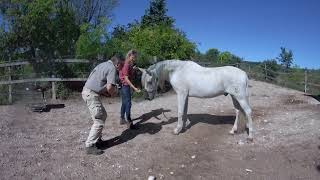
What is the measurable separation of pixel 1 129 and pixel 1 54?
26.3ft

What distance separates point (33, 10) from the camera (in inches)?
646

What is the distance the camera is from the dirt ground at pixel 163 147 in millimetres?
6199

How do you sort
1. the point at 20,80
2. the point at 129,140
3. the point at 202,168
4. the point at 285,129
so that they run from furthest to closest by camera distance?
the point at 20,80 → the point at 285,129 → the point at 129,140 → the point at 202,168

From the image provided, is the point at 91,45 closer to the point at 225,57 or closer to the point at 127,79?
the point at 127,79

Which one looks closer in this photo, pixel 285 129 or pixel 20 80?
pixel 285 129

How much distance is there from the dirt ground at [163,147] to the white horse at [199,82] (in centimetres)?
61

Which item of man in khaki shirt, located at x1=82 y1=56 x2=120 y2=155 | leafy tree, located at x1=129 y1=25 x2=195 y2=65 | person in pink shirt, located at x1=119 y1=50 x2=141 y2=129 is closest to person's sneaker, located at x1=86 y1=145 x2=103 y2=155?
man in khaki shirt, located at x1=82 y1=56 x2=120 y2=155

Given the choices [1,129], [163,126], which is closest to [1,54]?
[1,129]

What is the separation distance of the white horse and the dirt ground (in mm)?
614

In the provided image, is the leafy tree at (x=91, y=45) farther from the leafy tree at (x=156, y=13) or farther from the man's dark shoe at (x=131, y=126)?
the leafy tree at (x=156, y=13)

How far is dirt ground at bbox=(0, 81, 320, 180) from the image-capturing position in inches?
244

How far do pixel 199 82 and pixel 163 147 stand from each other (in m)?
1.72

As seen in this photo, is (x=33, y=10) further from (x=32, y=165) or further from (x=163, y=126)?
(x=32, y=165)

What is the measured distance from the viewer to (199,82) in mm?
8211
